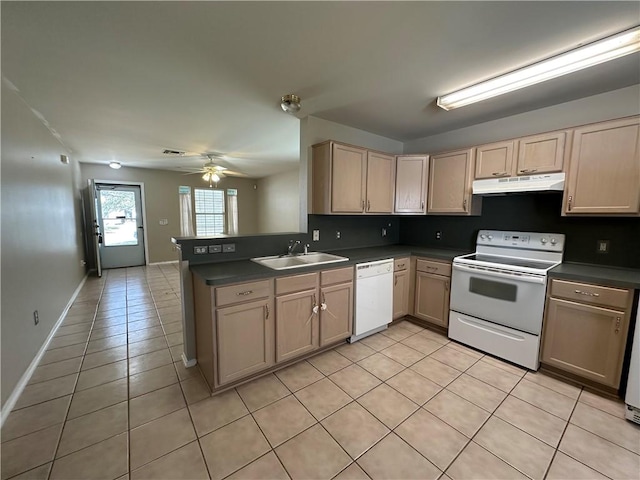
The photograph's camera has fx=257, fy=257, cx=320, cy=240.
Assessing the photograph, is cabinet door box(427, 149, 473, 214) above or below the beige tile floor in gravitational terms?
above

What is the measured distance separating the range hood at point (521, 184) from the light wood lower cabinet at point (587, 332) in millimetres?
855

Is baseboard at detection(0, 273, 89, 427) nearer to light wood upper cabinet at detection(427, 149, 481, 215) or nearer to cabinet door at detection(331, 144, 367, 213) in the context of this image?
cabinet door at detection(331, 144, 367, 213)

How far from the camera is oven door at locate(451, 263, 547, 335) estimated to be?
7.38 ft

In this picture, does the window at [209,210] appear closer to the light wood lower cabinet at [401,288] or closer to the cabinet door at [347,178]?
the cabinet door at [347,178]

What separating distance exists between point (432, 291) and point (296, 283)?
1.74 metres

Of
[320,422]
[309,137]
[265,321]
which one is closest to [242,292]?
[265,321]

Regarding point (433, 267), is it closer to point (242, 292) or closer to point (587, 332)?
point (587, 332)

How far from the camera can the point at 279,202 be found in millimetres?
7633

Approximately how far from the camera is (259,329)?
2.09m

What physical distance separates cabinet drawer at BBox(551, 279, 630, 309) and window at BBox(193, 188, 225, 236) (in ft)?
24.3

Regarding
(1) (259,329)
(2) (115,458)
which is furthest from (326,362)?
(2) (115,458)

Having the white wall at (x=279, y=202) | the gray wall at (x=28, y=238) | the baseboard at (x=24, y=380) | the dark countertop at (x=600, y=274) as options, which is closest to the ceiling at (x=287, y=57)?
the gray wall at (x=28, y=238)

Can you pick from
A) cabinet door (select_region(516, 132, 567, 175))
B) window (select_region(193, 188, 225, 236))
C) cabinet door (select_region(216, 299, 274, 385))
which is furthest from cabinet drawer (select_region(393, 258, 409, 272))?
window (select_region(193, 188, 225, 236))

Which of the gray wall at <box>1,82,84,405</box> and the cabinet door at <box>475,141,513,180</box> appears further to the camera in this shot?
the cabinet door at <box>475,141,513,180</box>
